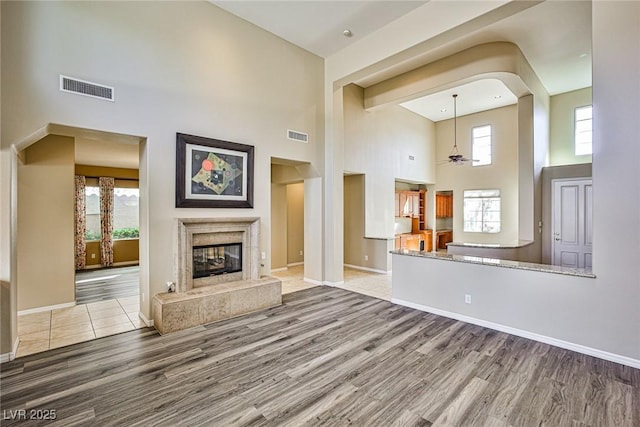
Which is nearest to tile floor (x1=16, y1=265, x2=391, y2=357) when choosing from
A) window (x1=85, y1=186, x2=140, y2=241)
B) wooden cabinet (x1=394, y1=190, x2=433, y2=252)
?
wooden cabinet (x1=394, y1=190, x2=433, y2=252)

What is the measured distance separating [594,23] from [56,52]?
19.5 ft

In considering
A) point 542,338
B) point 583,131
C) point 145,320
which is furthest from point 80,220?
point 583,131

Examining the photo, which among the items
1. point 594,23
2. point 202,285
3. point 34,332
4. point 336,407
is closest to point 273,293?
point 202,285

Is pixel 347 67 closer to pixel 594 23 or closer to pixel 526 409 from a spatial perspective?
pixel 594 23

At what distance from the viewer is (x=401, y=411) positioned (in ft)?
7.31

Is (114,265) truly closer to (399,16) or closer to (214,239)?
(214,239)

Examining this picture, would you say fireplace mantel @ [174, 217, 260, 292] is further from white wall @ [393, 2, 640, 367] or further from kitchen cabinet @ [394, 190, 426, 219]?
kitchen cabinet @ [394, 190, 426, 219]

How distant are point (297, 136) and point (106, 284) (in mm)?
5157

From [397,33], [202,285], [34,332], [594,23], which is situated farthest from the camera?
[397,33]

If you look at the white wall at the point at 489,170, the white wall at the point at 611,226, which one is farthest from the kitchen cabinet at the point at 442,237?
the white wall at the point at 611,226

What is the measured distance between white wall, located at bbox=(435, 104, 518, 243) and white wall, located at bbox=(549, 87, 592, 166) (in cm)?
92

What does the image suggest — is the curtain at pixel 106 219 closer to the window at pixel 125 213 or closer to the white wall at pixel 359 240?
the window at pixel 125 213

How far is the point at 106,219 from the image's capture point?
8.26m

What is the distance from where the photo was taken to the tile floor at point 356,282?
5.59 metres
